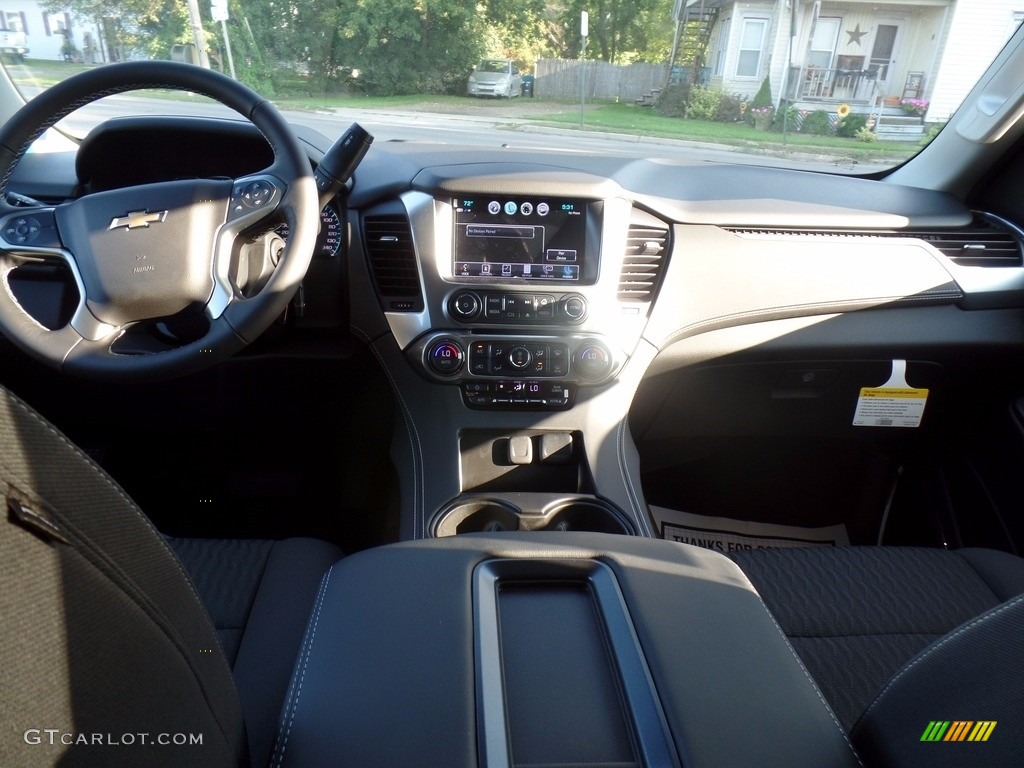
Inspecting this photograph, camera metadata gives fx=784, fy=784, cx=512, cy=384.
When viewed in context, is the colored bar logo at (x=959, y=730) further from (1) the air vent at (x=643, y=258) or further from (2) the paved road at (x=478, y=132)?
(2) the paved road at (x=478, y=132)

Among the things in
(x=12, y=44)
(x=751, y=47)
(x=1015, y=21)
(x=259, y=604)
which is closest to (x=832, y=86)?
(x=751, y=47)

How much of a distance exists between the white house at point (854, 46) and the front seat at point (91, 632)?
6.49 feet

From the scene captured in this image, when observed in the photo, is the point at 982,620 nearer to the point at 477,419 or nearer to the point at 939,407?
the point at 477,419

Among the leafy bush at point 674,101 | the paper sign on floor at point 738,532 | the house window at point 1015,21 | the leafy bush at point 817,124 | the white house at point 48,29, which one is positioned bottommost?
the paper sign on floor at point 738,532

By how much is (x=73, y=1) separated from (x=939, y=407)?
273 centimetres

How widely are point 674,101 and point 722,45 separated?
0.19 meters

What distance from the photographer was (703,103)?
2174 millimetres

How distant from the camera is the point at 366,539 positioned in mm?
2484

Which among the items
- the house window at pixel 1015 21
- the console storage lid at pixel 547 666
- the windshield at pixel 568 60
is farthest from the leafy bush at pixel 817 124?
the console storage lid at pixel 547 666

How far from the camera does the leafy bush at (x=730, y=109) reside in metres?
2.18

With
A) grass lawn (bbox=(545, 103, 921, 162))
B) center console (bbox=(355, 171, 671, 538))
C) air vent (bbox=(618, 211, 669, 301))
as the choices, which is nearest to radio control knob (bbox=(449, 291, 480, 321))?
center console (bbox=(355, 171, 671, 538))

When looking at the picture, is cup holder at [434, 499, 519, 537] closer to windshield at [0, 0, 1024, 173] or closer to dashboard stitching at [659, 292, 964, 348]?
dashboard stitching at [659, 292, 964, 348]

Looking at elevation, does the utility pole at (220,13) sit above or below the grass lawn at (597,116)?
above

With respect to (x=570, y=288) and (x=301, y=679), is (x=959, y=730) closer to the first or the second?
(x=301, y=679)
